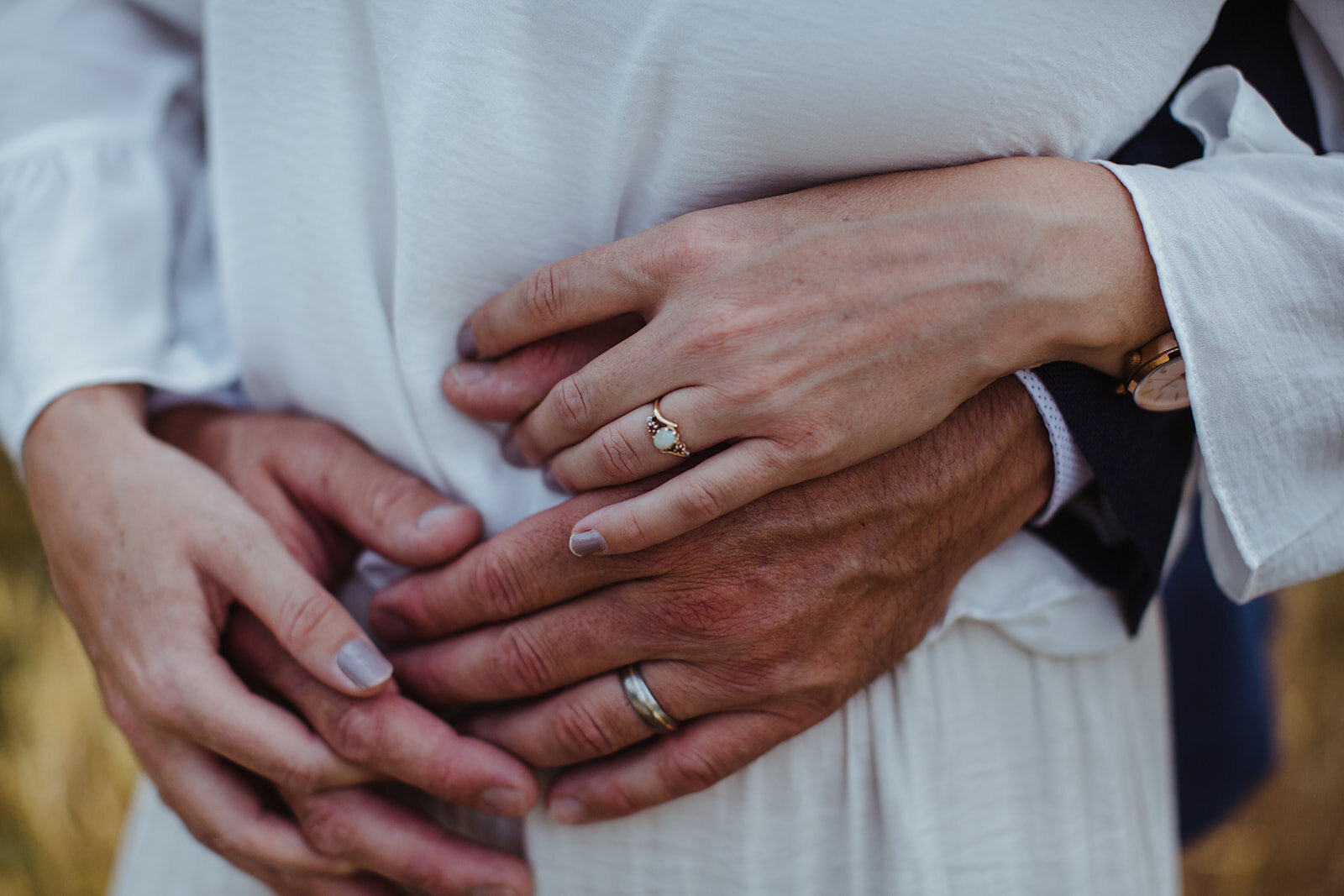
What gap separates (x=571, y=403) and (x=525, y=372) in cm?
7

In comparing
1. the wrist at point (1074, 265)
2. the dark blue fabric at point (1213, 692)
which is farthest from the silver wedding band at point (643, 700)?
the dark blue fabric at point (1213, 692)

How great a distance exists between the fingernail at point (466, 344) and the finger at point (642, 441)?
0.14 metres

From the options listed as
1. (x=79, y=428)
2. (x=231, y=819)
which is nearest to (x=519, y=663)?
(x=231, y=819)

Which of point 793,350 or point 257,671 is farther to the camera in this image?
point 257,671

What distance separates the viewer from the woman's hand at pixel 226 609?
81 centimetres

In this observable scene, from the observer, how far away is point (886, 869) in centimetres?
84

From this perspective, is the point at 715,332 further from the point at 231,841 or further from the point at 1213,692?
the point at 1213,692

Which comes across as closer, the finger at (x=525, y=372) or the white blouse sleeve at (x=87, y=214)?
the finger at (x=525, y=372)

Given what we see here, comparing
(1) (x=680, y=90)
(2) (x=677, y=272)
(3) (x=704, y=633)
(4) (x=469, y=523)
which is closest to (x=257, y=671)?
(4) (x=469, y=523)

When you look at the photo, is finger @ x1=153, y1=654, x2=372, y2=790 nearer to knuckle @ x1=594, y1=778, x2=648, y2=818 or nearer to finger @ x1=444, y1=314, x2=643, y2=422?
knuckle @ x1=594, y1=778, x2=648, y2=818

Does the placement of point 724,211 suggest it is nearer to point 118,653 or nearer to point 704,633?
point 704,633

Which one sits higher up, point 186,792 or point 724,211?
point 724,211

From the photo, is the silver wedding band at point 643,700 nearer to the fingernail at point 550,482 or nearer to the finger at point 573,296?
the fingernail at point 550,482

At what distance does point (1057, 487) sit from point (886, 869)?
40cm
